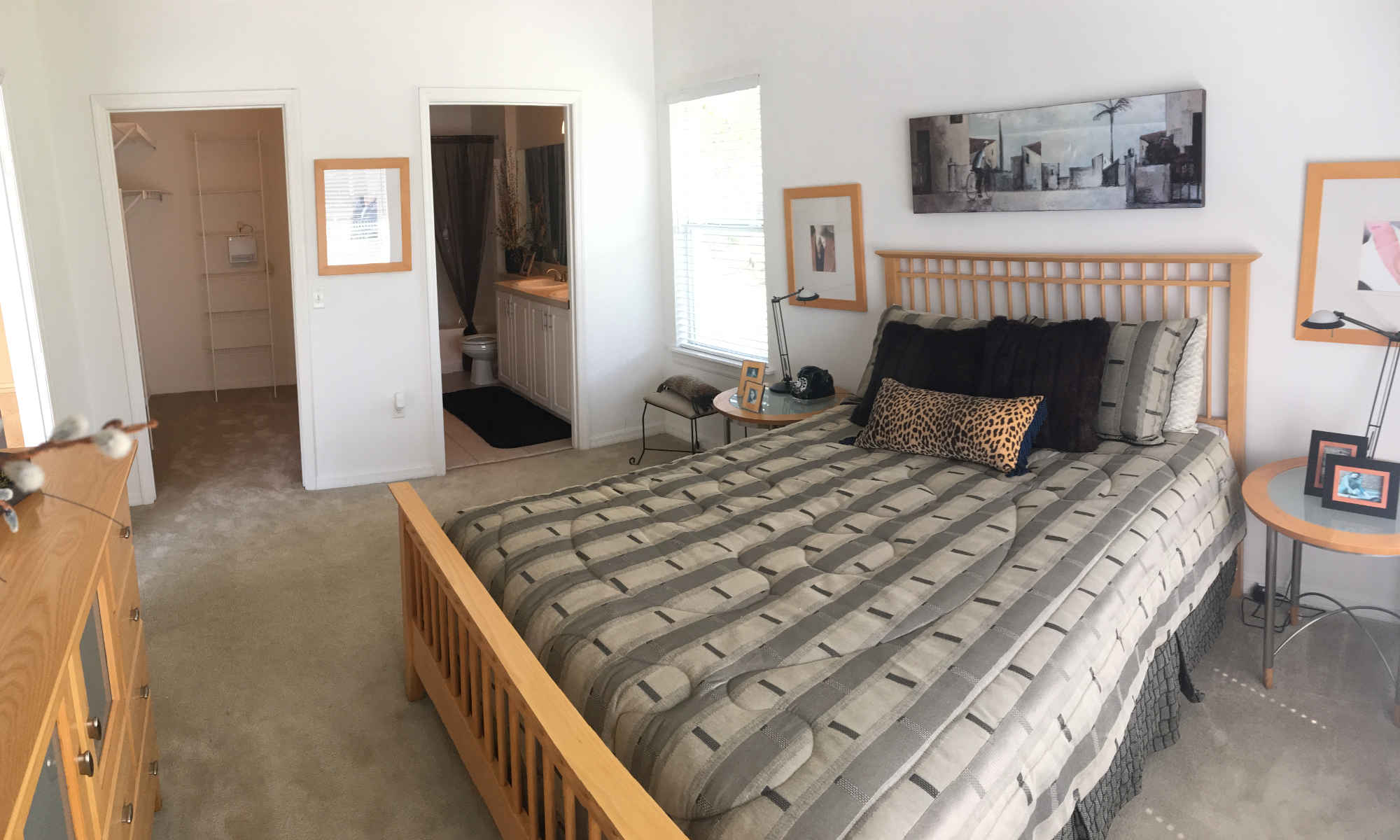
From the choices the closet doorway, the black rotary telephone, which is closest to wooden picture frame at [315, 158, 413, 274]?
the closet doorway

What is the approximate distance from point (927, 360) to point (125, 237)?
401 centimetres

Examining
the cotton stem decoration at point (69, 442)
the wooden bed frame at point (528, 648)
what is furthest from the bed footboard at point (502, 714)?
the cotton stem decoration at point (69, 442)

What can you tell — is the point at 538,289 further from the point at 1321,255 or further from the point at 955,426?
the point at 1321,255

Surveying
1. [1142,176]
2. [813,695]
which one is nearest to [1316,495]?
[1142,176]

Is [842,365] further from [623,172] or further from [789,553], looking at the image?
[789,553]

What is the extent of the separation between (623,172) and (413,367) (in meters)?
1.66

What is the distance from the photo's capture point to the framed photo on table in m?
2.92

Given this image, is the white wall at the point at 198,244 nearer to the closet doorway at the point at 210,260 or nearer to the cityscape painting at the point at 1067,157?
the closet doorway at the point at 210,260

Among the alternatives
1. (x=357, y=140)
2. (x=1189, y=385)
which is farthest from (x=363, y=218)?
(x=1189, y=385)

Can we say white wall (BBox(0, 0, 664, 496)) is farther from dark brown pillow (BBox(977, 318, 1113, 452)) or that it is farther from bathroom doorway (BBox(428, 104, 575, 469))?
dark brown pillow (BBox(977, 318, 1113, 452))

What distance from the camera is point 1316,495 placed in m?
2.96

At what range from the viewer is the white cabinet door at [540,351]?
6598mm

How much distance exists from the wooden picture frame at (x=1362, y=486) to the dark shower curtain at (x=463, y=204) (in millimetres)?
6671

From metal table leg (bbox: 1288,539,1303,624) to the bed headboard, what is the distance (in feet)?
1.34
